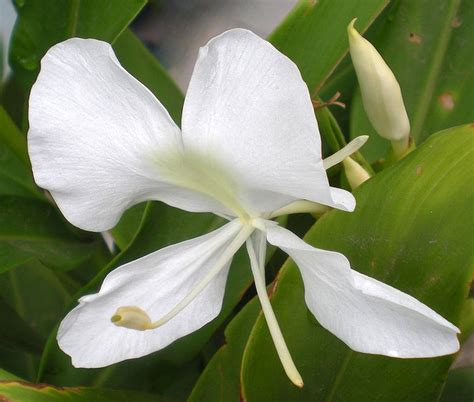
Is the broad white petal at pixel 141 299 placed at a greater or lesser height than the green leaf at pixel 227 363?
greater

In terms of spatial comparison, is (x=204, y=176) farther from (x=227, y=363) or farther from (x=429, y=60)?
(x=429, y=60)

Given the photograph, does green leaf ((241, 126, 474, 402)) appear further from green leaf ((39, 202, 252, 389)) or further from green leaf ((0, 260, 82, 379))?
green leaf ((0, 260, 82, 379))

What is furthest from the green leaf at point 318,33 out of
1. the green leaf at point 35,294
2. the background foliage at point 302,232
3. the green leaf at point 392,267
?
the green leaf at point 35,294

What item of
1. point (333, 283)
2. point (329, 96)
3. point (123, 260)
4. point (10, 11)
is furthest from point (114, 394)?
point (10, 11)

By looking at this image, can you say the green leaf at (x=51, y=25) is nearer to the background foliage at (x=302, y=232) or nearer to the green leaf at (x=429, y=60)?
the background foliage at (x=302, y=232)

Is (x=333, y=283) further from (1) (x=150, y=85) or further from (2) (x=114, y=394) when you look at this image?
(1) (x=150, y=85)

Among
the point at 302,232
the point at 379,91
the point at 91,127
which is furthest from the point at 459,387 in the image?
the point at 91,127
